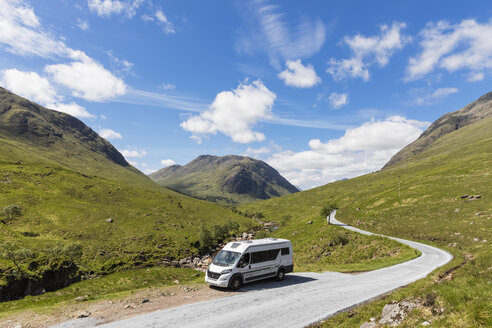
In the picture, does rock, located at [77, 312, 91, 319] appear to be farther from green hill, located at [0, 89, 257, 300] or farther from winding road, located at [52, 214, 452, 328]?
green hill, located at [0, 89, 257, 300]

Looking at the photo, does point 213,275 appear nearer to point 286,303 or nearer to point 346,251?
point 286,303

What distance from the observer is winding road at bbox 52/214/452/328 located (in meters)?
13.8

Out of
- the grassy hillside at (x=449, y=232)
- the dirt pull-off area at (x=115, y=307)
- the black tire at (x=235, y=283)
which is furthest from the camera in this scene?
the black tire at (x=235, y=283)

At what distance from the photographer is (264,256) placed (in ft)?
75.2

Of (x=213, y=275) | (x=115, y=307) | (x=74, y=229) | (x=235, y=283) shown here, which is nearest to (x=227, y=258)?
(x=213, y=275)

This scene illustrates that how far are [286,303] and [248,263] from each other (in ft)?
17.7

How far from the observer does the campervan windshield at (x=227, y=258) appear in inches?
827

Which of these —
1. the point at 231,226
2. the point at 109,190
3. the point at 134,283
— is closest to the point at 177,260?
the point at 134,283

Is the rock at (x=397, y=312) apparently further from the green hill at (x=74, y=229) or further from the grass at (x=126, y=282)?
the green hill at (x=74, y=229)

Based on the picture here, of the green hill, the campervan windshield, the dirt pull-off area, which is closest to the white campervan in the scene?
the campervan windshield

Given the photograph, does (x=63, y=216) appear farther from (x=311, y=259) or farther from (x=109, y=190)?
(x=311, y=259)

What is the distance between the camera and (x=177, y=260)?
61938mm

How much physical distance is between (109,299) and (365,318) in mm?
18149

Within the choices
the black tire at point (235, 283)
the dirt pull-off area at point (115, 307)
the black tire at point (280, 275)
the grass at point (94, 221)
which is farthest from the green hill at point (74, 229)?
the black tire at point (280, 275)
